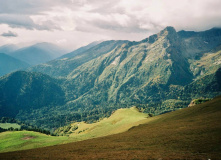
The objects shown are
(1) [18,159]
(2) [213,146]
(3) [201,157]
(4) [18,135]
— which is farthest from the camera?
(4) [18,135]

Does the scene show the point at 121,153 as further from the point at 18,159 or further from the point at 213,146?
the point at 18,159

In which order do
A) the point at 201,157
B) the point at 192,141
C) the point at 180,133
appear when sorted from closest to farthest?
1. the point at 201,157
2. the point at 192,141
3. the point at 180,133

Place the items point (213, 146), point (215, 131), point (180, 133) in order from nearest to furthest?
point (213, 146) < point (215, 131) < point (180, 133)

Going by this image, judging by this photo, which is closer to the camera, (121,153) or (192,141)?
(121,153)

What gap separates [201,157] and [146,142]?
2316 centimetres

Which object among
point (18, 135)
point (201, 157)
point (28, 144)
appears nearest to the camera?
point (201, 157)

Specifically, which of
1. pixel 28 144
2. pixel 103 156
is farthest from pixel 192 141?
pixel 28 144

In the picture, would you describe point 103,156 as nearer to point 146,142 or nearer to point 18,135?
point 146,142

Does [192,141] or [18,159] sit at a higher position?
[18,159]

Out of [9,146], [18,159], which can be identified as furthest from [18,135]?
[18,159]

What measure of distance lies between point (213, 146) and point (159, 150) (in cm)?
1529

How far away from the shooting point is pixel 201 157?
41500 millimetres

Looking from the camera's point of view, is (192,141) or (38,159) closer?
(38,159)

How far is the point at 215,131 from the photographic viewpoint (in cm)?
6059
